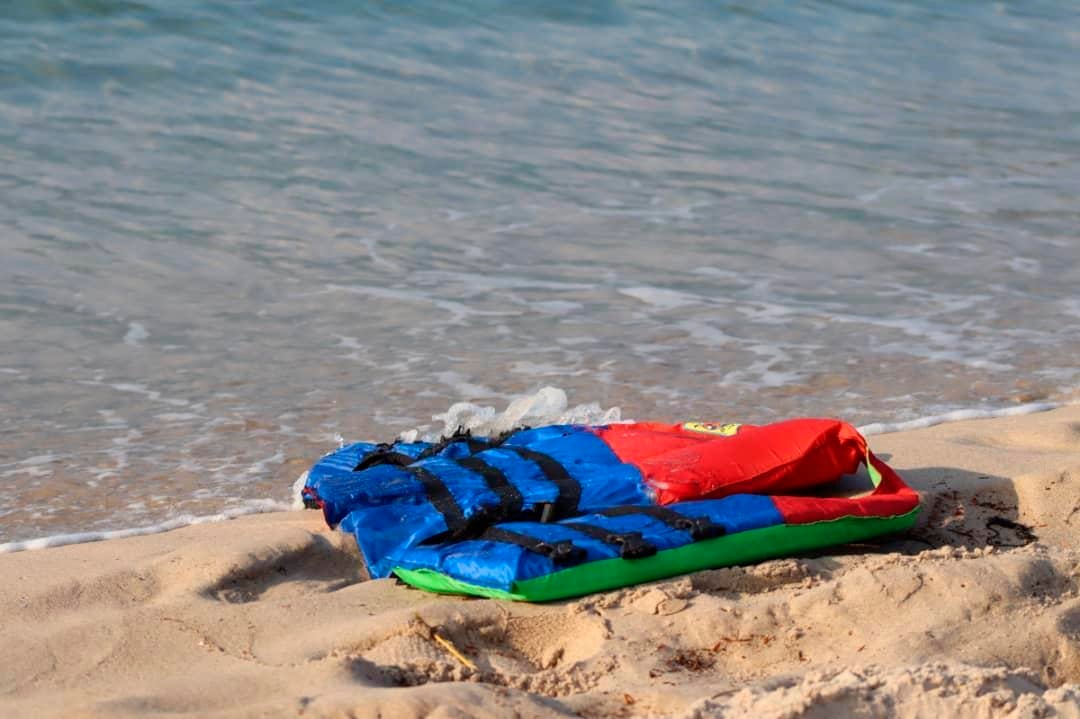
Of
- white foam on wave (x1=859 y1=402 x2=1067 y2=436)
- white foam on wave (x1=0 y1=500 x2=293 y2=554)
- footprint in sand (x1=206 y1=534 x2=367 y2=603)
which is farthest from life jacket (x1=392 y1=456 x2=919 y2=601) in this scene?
white foam on wave (x1=859 y1=402 x2=1067 y2=436)

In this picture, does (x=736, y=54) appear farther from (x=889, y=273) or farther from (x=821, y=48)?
(x=889, y=273)

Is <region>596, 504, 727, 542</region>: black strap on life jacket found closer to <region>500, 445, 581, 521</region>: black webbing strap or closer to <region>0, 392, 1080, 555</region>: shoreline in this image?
<region>500, 445, 581, 521</region>: black webbing strap

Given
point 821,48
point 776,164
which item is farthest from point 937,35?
point 776,164

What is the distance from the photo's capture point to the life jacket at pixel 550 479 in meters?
3.08

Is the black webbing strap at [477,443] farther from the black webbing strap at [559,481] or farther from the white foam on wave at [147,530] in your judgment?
the white foam on wave at [147,530]

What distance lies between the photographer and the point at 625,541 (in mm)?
2855

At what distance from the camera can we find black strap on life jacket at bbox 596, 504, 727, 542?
2.92 metres

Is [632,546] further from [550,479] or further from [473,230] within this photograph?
[473,230]

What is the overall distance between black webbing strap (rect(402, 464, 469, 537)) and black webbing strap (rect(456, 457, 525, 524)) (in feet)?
0.24

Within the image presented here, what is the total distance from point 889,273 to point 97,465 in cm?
378

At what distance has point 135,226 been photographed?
20.6ft

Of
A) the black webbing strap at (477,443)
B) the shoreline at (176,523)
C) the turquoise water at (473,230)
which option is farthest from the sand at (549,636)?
the turquoise water at (473,230)

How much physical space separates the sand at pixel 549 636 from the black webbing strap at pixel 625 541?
0.25ft

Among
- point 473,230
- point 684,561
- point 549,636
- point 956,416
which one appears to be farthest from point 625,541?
point 473,230
